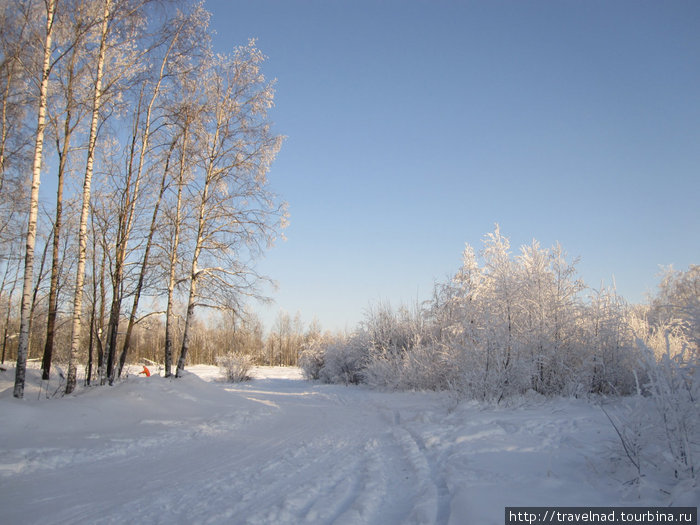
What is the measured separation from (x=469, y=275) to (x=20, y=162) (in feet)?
55.1

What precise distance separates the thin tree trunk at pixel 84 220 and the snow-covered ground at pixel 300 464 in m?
0.94

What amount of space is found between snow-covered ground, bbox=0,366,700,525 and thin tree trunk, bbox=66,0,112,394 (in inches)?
36.9

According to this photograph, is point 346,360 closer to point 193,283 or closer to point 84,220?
point 193,283

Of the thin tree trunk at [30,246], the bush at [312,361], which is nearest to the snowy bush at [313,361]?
the bush at [312,361]

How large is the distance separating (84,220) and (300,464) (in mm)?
7738

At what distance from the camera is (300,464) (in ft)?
16.3

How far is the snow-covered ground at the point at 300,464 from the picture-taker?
329 centimetres

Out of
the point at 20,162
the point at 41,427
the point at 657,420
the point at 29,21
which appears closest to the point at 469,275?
the point at 657,420

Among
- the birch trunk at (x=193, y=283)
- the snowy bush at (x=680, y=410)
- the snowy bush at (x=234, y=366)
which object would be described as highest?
the birch trunk at (x=193, y=283)

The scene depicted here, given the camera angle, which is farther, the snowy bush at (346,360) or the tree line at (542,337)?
the snowy bush at (346,360)

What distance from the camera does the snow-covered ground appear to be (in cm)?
329

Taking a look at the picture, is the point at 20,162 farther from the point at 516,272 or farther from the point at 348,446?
the point at 516,272

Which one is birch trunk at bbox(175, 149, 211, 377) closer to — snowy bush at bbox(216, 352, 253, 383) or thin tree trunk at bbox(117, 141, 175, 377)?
thin tree trunk at bbox(117, 141, 175, 377)

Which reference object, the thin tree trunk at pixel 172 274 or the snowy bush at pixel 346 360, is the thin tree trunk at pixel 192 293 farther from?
the snowy bush at pixel 346 360
